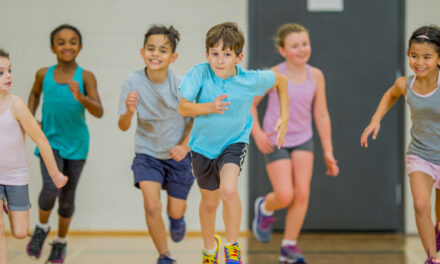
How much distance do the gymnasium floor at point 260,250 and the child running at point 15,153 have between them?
1072 mm

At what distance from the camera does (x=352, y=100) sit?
6082mm

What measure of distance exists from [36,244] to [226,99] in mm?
1825

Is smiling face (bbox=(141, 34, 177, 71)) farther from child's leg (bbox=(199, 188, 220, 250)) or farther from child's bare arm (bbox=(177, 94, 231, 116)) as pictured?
child's leg (bbox=(199, 188, 220, 250))

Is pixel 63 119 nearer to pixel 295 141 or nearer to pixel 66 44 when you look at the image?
pixel 66 44

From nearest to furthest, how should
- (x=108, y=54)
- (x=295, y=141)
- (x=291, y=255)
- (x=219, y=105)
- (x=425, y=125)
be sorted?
(x=219, y=105) → (x=425, y=125) → (x=291, y=255) → (x=295, y=141) → (x=108, y=54)

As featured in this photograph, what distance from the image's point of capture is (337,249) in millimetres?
5305

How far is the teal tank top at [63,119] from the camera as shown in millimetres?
4551

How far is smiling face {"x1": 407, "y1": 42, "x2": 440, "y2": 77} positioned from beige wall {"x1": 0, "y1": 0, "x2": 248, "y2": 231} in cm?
234

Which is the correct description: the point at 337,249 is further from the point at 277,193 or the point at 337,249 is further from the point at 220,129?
the point at 220,129

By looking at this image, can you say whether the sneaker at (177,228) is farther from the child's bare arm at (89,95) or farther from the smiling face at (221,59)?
the smiling face at (221,59)

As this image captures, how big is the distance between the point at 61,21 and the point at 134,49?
737 millimetres

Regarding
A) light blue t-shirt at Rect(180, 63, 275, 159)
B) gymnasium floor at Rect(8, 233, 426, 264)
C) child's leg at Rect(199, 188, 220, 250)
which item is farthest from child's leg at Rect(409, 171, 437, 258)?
child's leg at Rect(199, 188, 220, 250)

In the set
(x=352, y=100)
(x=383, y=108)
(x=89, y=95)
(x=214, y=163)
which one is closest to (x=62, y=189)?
(x=89, y=95)

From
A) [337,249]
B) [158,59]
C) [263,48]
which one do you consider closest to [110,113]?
[263,48]
